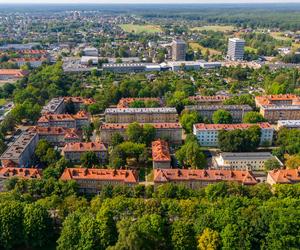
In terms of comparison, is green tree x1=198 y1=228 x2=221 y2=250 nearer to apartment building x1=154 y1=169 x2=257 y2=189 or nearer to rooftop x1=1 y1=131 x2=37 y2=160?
apartment building x1=154 y1=169 x2=257 y2=189

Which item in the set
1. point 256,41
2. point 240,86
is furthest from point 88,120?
point 256,41

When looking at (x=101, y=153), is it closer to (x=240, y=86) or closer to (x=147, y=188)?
(x=147, y=188)

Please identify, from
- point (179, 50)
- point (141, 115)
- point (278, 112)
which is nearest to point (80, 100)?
point (141, 115)

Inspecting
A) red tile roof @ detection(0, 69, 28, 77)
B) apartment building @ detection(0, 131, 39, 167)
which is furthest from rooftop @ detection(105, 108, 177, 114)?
red tile roof @ detection(0, 69, 28, 77)

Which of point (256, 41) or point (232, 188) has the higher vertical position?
point (232, 188)

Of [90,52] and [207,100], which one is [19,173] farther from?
[90,52]

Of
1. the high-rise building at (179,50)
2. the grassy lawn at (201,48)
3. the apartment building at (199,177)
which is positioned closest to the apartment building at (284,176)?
the apartment building at (199,177)
